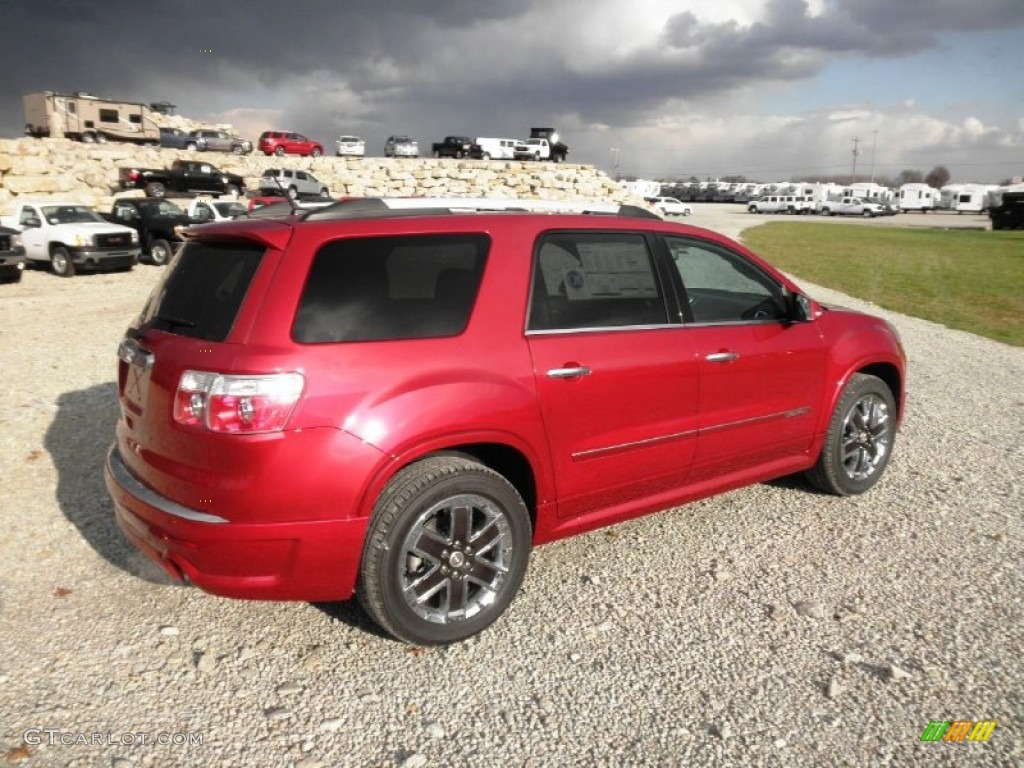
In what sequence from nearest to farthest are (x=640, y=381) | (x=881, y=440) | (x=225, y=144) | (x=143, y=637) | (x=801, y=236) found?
(x=143, y=637) → (x=640, y=381) → (x=881, y=440) → (x=801, y=236) → (x=225, y=144)

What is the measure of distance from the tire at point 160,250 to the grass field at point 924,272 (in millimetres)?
17001

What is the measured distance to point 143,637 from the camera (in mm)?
3248

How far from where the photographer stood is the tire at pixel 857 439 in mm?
4578

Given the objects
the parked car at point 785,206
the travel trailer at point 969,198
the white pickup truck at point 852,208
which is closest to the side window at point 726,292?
the parked car at point 785,206

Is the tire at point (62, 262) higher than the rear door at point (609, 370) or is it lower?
lower

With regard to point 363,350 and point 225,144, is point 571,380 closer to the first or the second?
point 363,350

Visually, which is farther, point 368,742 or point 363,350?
point 363,350

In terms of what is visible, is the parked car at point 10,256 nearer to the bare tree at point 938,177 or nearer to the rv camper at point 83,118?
the rv camper at point 83,118

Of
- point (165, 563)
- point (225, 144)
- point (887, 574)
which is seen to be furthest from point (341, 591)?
point (225, 144)

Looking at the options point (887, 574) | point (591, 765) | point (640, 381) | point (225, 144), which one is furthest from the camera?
point (225, 144)

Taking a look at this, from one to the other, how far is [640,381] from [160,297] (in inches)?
88.4

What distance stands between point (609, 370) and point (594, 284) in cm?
45

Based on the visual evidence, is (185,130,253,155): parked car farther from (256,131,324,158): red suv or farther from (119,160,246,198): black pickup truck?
(119,160,246,198): black pickup truck

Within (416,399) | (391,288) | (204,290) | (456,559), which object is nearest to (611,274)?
(391,288)
